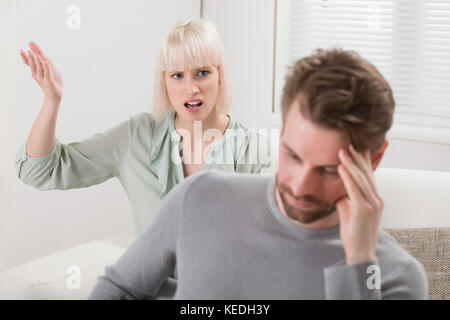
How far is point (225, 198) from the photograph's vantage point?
1.02m

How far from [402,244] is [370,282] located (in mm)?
534

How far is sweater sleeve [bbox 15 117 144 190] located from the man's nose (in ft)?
2.71

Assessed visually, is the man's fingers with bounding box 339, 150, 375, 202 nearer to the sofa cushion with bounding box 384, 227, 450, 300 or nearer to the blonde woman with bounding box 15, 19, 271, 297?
the sofa cushion with bounding box 384, 227, 450, 300

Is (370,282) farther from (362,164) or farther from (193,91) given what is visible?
(193,91)

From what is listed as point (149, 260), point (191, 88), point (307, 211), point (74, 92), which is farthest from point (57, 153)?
point (74, 92)

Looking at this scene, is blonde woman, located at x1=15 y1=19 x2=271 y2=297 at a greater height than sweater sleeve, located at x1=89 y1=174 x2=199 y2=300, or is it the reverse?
blonde woman, located at x1=15 y1=19 x2=271 y2=297

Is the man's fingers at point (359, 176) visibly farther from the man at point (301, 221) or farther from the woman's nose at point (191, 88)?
the woman's nose at point (191, 88)

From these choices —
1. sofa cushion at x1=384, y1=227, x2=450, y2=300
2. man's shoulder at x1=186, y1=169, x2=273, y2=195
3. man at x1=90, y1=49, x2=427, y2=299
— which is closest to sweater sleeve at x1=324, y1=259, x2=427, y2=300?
man at x1=90, y1=49, x2=427, y2=299

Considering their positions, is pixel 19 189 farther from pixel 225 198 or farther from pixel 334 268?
pixel 334 268

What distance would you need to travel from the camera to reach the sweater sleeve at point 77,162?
152cm

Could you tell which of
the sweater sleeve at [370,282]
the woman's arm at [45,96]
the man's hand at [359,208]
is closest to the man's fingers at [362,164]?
the man's hand at [359,208]

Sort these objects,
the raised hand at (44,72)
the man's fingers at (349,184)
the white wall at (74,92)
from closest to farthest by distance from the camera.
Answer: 1. the man's fingers at (349,184)
2. the raised hand at (44,72)
3. the white wall at (74,92)

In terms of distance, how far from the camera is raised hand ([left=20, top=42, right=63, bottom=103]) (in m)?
1.33

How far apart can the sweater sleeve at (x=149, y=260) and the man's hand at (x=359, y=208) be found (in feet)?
1.01
